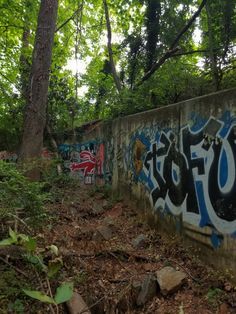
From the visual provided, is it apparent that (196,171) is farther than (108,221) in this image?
No

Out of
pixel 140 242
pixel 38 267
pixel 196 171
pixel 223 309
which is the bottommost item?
pixel 223 309

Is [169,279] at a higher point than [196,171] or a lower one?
lower

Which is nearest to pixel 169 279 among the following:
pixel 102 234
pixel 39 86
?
pixel 102 234

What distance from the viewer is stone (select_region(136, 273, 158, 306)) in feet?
14.2

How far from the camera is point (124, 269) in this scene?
503 centimetres

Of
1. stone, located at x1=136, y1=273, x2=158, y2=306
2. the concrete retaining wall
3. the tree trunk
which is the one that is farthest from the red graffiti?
stone, located at x1=136, y1=273, x2=158, y2=306

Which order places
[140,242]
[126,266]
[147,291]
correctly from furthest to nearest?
1. [140,242]
2. [126,266]
3. [147,291]

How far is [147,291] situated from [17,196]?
1989 mm

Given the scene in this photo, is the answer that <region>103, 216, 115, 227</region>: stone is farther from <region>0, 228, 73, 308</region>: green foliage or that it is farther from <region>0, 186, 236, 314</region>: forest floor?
<region>0, 228, 73, 308</region>: green foliage

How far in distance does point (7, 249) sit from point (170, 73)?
5831mm

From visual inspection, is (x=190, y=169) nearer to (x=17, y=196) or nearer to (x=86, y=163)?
(x=17, y=196)

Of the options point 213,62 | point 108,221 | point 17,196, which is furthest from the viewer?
point 213,62

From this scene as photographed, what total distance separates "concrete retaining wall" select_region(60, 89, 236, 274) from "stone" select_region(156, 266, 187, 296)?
0.50 meters

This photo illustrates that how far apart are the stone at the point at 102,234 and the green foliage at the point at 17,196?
63.4 inches
